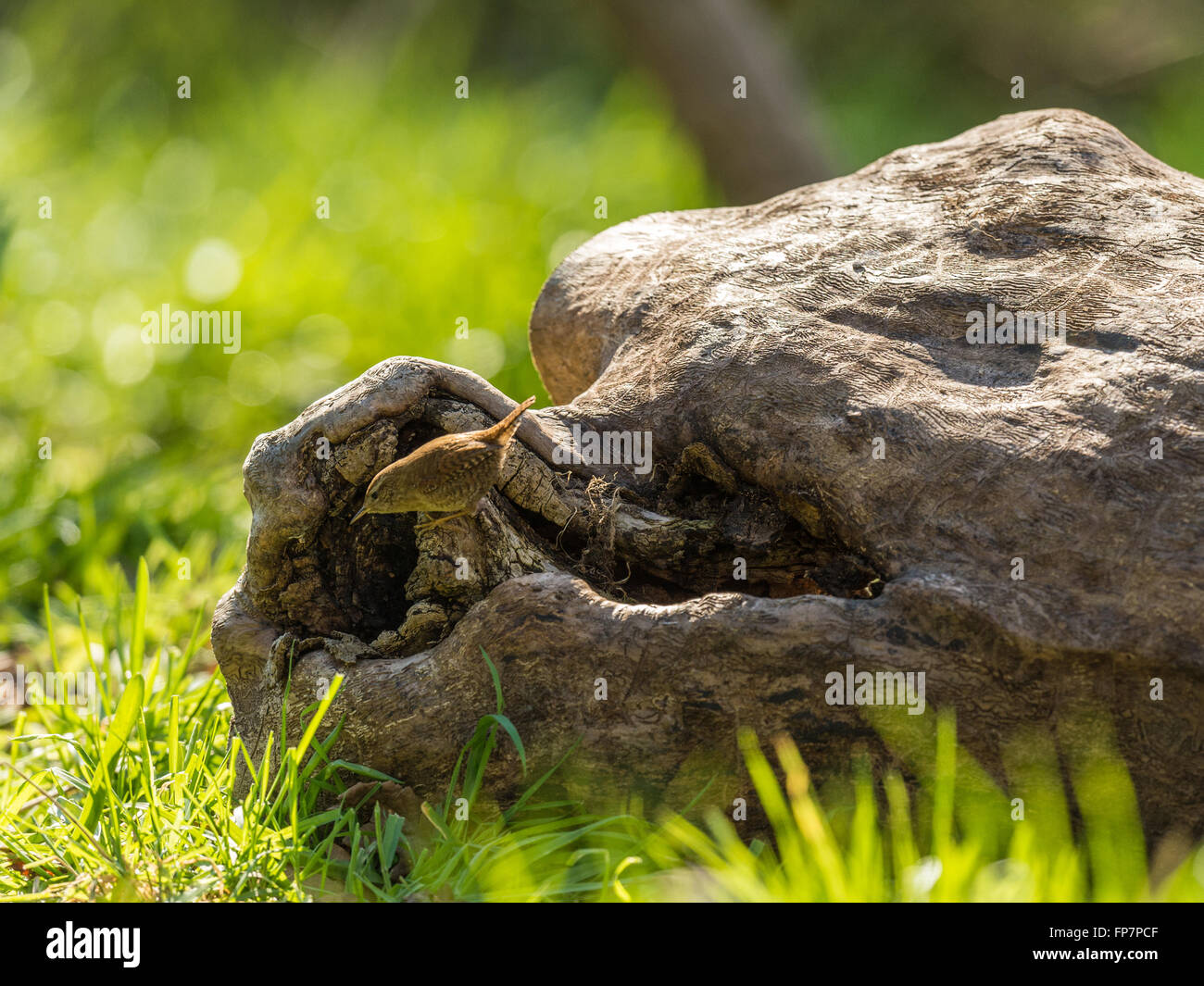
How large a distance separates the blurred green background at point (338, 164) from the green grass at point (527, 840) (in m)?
1.74

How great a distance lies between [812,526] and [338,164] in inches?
348

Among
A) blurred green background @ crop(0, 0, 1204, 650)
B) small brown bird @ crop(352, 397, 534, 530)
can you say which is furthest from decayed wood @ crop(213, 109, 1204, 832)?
blurred green background @ crop(0, 0, 1204, 650)

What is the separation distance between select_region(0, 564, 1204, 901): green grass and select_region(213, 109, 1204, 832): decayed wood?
0.30ft

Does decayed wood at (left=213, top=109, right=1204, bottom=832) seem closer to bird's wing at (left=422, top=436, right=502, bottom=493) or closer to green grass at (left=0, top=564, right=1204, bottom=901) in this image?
green grass at (left=0, top=564, right=1204, bottom=901)

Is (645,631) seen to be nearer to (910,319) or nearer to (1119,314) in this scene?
(910,319)

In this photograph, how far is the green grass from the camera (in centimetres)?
227

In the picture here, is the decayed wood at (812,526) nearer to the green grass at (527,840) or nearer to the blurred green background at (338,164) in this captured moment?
the green grass at (527,840)

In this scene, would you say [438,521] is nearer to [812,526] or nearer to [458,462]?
[458,462]

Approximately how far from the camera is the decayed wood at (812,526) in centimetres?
257

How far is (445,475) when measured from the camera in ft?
8.84

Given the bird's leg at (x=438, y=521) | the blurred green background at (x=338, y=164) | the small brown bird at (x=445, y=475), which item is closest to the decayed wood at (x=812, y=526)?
the bird's leg at (x=438, y=521)

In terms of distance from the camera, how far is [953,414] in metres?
2.79
